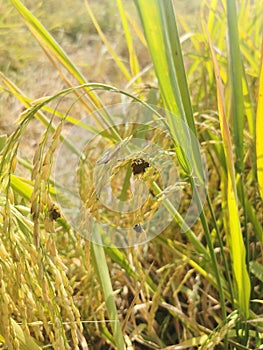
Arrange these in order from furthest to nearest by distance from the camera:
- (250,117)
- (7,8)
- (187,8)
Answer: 1. (187,8)
2. (7,8)
3. (250,117)

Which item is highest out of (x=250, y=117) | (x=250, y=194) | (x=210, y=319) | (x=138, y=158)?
(x=138, y=158)

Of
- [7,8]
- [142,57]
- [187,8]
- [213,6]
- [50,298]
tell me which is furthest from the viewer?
[187,8]

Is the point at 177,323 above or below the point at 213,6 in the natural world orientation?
below

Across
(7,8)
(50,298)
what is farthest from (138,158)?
(7,8)

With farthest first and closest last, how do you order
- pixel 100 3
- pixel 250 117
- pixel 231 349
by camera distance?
pixel 100 3 < pixel 250 117 < pixel 231 349

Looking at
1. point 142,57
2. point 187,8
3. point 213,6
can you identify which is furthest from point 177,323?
point 187,8

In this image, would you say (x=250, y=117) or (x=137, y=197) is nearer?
(x=137, y=197)

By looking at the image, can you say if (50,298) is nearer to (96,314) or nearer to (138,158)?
(138,158)

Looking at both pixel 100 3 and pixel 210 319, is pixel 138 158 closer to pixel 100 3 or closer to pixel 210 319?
pixel 210 319

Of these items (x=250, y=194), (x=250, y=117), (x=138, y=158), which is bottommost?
(x=250, y=194)
